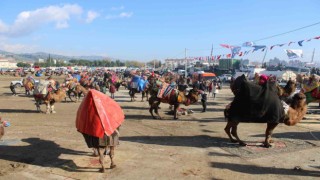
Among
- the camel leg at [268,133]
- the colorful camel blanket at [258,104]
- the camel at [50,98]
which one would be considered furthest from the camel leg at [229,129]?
the camel at [50,98]

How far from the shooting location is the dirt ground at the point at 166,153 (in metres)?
7.30

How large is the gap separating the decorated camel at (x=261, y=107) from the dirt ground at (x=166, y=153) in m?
A: 0.81

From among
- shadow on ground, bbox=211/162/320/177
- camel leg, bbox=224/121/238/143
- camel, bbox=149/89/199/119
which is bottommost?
shadow on ground, bbox=211/162/320/177

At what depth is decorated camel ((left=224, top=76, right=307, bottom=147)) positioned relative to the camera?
8938 millimetres

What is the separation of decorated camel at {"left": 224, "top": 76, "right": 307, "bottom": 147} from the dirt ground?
31.9 inches

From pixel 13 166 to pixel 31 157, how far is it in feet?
2.42

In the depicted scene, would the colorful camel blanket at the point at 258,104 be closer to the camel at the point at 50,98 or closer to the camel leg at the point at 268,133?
the camel leg at the point at 268,133

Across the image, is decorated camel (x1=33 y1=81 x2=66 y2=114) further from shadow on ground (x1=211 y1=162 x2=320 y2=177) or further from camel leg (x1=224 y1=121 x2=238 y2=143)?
shadow on ground (x1=211 y1=162 x2=320 y2=177)

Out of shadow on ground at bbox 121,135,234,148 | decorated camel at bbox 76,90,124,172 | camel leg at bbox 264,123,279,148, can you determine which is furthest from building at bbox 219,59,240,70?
decorated camel at bbox 76,90,124,172

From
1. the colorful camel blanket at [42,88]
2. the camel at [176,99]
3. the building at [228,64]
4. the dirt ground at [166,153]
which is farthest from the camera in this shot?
the building at [228,64]

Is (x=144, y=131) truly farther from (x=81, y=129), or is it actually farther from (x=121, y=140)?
(x=81, y=129)

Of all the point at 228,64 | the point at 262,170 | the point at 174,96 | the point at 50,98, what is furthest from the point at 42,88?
the point at 228,64

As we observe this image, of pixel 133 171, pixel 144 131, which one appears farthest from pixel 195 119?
pixel 133 171

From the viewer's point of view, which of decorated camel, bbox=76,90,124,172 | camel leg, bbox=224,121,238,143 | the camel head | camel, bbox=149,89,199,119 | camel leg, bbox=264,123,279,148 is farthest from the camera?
the camel head
